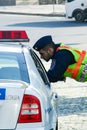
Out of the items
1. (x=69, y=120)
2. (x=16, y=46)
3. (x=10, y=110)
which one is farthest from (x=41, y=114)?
(x=69, y=120)

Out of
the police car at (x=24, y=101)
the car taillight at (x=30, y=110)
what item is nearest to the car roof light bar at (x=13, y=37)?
the police car at (x=24, y=101)

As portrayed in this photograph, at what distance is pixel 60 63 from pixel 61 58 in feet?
0.19

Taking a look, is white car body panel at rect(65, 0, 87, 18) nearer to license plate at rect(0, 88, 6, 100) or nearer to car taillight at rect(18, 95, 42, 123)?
car taillight at rect(18, 95, 42, 123)

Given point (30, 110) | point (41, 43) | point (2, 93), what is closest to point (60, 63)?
point (41, 43)

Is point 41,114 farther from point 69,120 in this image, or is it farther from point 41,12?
point 41,12

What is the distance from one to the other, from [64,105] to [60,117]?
3.39 ft

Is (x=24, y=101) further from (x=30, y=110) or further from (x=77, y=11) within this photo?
(x=77, y=11)

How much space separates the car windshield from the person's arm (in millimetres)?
1564

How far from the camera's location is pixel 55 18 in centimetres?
3956

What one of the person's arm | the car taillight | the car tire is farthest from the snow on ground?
the car tire

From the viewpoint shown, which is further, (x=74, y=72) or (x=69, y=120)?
(x=69, y=120)

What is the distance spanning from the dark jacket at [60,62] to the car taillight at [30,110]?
2.41 m

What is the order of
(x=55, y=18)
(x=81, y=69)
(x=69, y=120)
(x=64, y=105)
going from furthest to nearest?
(x=55, y=18)
(x=64, y=105)
(x=69, y=120)
(x=81, y=69)

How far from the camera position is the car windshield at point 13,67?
16.6 feet
